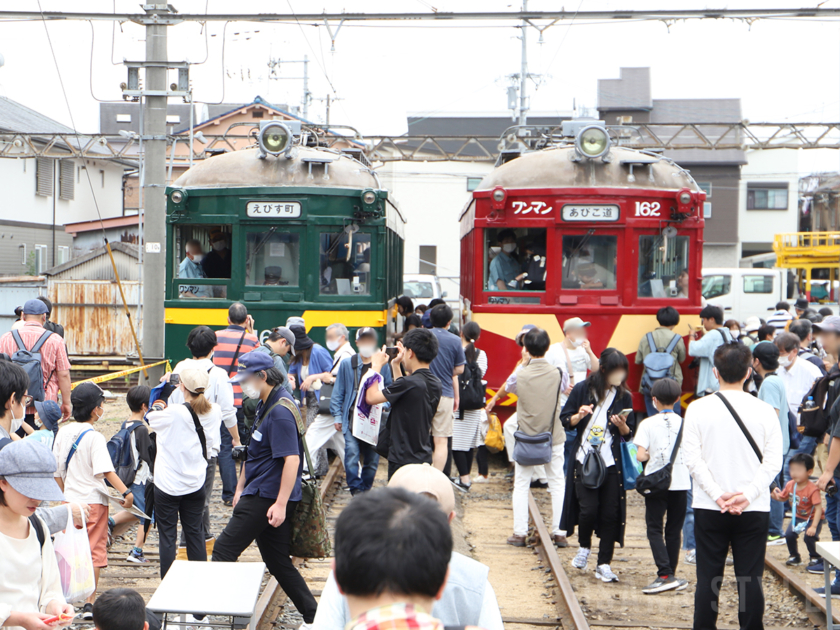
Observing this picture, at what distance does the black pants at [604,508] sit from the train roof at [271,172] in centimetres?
517

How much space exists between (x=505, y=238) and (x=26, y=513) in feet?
24.9

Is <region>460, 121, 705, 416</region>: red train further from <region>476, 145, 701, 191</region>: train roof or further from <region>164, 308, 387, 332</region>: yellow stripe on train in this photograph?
<region>164, 308, 387, 332</region>: yellow stripe on train

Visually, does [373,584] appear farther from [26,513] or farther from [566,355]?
[566,355]

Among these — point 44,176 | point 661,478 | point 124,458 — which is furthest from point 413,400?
point 44,176

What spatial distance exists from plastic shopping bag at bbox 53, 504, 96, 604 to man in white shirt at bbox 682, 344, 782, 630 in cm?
293

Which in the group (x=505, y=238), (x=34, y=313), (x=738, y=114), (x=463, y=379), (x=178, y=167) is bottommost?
(x=463, y=379)

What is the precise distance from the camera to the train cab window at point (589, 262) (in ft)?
32.5

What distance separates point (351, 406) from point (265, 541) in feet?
10.1

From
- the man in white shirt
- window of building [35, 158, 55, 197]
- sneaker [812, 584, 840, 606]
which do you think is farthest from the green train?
window of building [35, 158, 55, 197]

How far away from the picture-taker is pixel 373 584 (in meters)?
1.77

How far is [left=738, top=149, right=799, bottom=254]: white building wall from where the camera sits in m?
38.8

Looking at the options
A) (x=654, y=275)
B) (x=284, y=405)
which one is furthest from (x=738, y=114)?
(x=284, y=405)

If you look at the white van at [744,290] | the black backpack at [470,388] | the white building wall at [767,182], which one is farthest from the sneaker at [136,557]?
the white building wall at [767,182]

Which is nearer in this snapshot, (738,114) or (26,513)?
(26,513)
